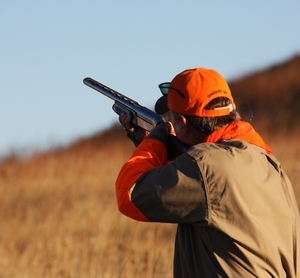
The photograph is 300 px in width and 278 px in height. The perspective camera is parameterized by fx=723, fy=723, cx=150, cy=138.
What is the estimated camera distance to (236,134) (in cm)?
279

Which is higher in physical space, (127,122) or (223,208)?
(127,122)

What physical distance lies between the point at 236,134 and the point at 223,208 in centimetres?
34

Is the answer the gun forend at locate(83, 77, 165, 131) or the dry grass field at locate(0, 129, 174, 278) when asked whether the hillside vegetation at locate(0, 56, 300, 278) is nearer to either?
the dry grass field at locate(0, 129, 174, 278)

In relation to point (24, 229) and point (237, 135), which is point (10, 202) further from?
point (237, 135)

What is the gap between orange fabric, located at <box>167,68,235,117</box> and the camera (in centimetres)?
277

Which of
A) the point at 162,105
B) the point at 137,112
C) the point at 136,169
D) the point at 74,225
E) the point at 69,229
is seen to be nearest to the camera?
the point at 136,169

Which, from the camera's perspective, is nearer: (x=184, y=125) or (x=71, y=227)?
(x=184, y=125)

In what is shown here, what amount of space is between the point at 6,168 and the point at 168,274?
7882 millimetres

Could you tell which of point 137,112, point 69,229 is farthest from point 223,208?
point 69,229

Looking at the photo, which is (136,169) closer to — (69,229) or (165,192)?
(165,192)

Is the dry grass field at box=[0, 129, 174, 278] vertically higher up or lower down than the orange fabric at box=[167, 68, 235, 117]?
lower down

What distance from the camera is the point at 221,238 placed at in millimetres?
2619

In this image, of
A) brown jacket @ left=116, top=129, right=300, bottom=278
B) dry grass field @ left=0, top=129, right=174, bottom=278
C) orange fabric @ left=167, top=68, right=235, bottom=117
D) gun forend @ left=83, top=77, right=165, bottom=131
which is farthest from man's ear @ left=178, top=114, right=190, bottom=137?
dry grass field @ left=0, top=129, right=174, bottom=278

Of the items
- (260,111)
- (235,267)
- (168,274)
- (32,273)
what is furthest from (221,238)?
(260,111)
